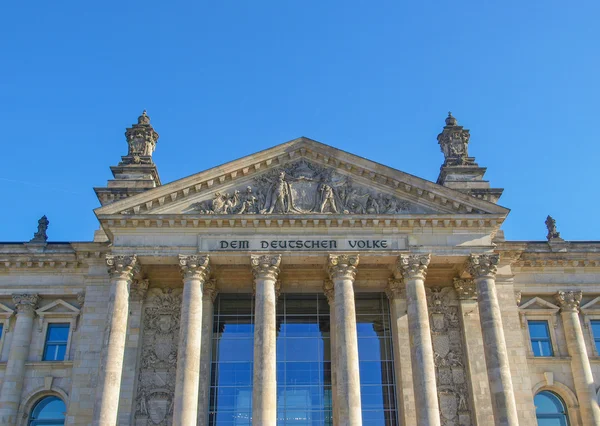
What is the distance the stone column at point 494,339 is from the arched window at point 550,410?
3.91 metres

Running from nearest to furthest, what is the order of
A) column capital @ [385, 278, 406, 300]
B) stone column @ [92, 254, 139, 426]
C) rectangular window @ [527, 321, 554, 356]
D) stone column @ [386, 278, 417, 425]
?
stone column @ [92, 254, 139, 426]
stone column @ [386, 278, 417, 425]
column capital @ [385, 278, 406, 300]
rectangular window @ [527, 321, 554, 356]

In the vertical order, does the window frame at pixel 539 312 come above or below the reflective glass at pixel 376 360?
above

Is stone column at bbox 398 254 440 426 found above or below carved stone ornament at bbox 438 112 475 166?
below

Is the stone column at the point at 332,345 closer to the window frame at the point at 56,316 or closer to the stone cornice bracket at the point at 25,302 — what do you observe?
the window frame at the point at 56,316

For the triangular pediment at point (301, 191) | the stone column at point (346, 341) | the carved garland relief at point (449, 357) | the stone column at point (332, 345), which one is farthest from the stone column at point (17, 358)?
the carved garland relief at point (449, 357)

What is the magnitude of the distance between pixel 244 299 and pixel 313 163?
7.59 metres

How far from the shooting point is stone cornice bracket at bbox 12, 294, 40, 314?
34.3m

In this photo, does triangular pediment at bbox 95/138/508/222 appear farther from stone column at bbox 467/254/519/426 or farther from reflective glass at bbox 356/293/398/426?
reflective glass at bbox 356/293/398/426

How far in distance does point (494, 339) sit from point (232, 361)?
12.1 metres

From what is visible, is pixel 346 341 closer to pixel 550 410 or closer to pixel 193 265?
pixel 193 265

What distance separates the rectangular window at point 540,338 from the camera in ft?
112

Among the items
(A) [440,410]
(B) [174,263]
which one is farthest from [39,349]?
(A) [440,410]

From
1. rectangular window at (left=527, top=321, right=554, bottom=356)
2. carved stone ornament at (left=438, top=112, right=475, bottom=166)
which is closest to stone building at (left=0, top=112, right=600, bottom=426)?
rectangular window at (left=527, top=321, right=554, bottom=356)

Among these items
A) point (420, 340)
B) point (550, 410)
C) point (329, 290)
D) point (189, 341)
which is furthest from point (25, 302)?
point (550, 410)
